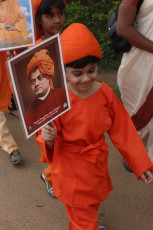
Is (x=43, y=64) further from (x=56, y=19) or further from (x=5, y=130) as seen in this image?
(x=5, y=130)

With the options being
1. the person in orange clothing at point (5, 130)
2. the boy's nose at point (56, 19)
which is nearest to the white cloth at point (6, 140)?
the person in orange clothing at point (5, 130)

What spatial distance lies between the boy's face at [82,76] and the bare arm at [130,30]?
27.2 inches

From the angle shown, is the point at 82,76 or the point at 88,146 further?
the point at 88,146

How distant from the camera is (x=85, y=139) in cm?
216

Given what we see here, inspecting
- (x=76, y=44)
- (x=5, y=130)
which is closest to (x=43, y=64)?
(x=76, y=44)

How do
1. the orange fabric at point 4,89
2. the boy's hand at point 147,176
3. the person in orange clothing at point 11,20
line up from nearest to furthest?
the boy's hand at point 147,176 → the person in orange clothing at point 11,20 → the orange fabric at point 4,89

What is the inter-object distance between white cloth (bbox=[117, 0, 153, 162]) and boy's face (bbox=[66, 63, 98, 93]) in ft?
2.79

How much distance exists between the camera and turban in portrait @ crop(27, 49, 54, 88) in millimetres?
1700

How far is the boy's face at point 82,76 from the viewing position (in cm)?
206

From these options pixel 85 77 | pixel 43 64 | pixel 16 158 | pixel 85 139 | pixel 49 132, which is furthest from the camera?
pixel 16 158

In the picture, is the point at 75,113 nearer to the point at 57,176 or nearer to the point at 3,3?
the point at 57,176

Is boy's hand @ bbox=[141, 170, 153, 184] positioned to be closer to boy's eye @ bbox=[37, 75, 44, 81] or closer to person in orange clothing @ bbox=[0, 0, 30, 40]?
boy's eye @ bbox=[37, 75, 44, 81]

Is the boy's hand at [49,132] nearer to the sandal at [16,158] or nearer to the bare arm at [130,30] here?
the bare arm at [130,30]

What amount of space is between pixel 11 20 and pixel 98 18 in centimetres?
357
